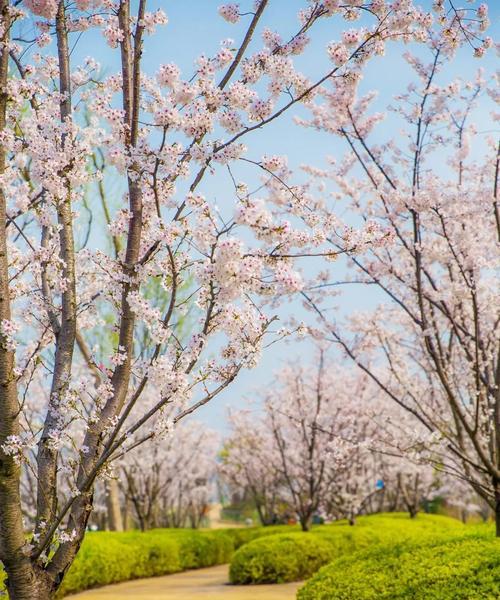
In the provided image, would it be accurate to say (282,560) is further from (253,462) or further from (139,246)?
(139,246)

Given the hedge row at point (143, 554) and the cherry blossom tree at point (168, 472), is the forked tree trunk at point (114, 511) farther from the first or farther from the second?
the cherry blossom tree at point (168, 472)

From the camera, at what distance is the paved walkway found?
402 inches

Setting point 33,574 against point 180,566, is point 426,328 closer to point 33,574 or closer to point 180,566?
point 33,574

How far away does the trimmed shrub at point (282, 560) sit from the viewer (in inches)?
468

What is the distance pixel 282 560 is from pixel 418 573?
6963 mm

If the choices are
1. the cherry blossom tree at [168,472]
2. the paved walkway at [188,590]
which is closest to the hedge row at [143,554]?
the paved walkway at [188,590]

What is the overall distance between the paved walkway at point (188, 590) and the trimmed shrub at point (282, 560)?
275 mm

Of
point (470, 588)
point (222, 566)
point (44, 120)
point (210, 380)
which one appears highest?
point (44, 120)

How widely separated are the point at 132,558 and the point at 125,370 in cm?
1183

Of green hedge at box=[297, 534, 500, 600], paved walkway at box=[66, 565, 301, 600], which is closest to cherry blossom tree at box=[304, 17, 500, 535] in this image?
green hedge at box=[297, 534, 500, 600]

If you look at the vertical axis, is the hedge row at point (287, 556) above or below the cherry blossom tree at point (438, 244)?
below

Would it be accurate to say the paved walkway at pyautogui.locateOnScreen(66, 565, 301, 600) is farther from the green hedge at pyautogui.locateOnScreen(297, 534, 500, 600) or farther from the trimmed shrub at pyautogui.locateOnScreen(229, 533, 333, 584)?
the green hedge at pyautogui.locateOnScreen(297, 534, 500, 600)

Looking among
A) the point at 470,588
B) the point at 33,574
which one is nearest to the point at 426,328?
the point at 470,588

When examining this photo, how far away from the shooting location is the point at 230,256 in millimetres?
2779
